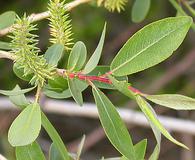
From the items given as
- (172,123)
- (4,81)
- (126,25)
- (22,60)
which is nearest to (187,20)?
(22,60)

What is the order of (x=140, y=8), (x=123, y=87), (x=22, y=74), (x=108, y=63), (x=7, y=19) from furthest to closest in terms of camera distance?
(x=108, y=63) → (x=140, y=8) → (x=7, y=19) → (x=22, y=74) → (x=123, y=87)

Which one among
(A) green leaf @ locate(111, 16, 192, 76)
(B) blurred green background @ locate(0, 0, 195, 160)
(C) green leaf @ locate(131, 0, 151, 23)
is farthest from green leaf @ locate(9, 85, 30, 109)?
(B) blurred green background @ locate(0, 0, 195, 160)

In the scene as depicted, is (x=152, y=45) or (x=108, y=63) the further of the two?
(x=108, y=63)

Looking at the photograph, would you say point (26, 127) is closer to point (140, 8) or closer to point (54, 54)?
point (54, 54)

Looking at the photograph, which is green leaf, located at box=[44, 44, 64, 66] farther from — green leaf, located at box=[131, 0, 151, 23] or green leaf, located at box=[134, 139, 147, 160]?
green leaf, located at box=[131, 0, 151, 23]

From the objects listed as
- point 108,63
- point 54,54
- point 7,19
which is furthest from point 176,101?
point 108,63

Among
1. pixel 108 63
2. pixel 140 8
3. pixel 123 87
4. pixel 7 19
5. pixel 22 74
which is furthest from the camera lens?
pixel 108 63
